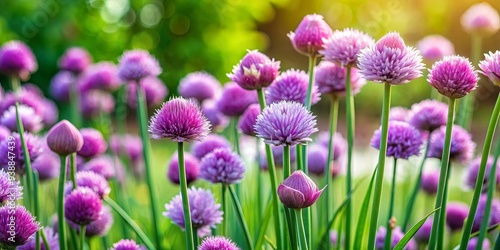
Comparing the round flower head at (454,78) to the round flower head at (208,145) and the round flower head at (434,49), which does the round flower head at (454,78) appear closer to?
the round flower head at (208,145)

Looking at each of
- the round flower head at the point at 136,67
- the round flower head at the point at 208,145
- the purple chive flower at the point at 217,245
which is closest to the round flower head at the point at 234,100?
the round flower head at the point at 208,145

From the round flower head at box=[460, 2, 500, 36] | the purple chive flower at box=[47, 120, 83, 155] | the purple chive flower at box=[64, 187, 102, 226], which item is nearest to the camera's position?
the purple chive flower at box=[47, 120, 83, 155]

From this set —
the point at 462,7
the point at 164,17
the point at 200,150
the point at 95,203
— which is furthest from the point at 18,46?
the point at 462,7

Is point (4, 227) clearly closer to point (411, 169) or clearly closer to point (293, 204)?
point (293, 204)

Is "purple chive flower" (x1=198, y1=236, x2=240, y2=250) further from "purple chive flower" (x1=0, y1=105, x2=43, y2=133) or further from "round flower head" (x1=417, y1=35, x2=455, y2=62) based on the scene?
"round flower head" (x1=417, y1=35, x2=455, y2=62)

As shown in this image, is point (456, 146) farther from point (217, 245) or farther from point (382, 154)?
point (217, 245)

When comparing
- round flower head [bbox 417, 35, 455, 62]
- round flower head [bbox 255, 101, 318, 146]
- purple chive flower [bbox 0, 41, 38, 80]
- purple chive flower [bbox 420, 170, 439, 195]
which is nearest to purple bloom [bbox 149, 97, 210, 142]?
round flower head [bbox 255, 101, 318, 146]

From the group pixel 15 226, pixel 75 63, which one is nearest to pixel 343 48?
pixel 15 226
